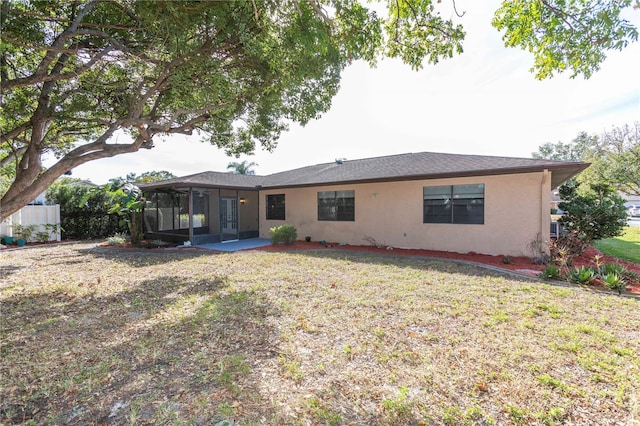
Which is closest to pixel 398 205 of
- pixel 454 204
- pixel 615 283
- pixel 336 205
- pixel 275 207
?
pixel 454 204

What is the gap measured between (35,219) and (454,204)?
1923 centimetres

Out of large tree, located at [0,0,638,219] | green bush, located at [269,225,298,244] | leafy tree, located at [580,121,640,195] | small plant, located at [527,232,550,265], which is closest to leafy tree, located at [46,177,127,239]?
large tree, located at [0,0,638,219]

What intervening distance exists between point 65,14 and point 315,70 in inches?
212

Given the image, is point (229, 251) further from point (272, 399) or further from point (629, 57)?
point (629, 57)

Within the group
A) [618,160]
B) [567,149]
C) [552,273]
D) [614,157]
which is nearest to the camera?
[552,273]

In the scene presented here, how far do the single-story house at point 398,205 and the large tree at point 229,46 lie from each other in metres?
4.77

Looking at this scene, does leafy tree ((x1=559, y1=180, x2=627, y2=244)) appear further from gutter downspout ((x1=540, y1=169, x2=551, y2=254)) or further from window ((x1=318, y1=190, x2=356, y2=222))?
window ((x1=318, y1=190, x2=356, y2=222))

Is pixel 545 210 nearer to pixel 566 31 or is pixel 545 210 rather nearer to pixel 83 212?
pixel 566 31

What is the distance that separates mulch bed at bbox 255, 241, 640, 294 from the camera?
310 inches

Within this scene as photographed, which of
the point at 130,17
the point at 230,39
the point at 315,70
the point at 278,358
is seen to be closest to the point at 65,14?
the point at 130,17

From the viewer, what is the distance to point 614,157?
77.1ft

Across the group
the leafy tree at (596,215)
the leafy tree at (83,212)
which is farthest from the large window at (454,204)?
the leafy tree at (83,212)

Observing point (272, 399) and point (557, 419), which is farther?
point (272, 399)

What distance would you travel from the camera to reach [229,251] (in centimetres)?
1164
